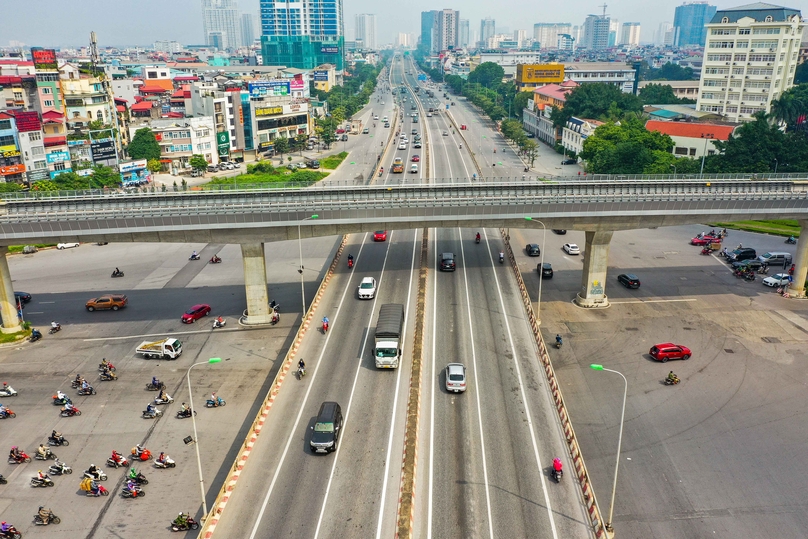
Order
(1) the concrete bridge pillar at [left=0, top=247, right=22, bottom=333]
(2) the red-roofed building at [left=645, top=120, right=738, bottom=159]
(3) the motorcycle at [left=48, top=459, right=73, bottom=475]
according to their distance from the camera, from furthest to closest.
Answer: (2) the red-roofed building at [left=645, top=120, right=738, bottom=159], (1) the concrete bridge pillar at [left=0, top=247, right=22, bottom=333], (3) the motorcycle at [left=48, top=459, right=73, bottom=475]

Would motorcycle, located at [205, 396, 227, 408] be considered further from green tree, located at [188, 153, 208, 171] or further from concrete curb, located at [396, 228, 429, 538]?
green tree, located at [188, 153, 208, 171]

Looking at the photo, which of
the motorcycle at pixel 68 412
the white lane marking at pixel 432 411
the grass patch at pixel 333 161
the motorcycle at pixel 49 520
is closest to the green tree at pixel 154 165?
the grass patch at pixel 333 161

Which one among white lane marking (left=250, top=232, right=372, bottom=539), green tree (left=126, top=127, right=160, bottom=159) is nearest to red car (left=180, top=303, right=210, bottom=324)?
white lane marking (left=250, top=232, right=372, bottom=539)

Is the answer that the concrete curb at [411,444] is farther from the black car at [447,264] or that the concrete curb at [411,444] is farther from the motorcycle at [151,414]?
the motorcycle at [151,414]

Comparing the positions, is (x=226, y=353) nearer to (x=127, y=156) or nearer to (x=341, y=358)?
(x=341, y=358)

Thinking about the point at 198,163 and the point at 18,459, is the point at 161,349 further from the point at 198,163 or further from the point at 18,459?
the point at 198,163

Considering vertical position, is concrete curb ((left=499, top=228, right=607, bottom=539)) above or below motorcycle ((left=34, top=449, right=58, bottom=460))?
above
